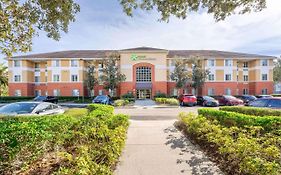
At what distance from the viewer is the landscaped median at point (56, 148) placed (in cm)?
370

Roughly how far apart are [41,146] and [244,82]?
164 ft

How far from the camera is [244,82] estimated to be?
1844 inches

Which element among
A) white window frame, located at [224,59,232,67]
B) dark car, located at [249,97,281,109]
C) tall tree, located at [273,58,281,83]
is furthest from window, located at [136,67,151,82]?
tall tree, located at [273,58,281,83]

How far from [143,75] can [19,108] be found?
32979mm

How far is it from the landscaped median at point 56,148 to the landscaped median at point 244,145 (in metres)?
2.88

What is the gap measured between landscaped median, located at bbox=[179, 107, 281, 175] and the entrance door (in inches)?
1339

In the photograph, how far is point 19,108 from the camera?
10.4 metres

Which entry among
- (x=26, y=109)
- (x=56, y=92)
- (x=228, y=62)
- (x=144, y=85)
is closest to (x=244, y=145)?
(x=26, y=109)

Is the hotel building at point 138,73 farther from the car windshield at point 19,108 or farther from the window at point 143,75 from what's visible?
the car windshield at point 19,108

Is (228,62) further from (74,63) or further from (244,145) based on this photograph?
(244,145)

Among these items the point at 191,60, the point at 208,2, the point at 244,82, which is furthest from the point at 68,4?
the point at 244,82

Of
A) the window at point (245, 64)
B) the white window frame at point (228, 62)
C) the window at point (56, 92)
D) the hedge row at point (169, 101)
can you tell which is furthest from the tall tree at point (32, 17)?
the window at point (245, 64)

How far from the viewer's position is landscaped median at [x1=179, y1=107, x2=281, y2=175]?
13.4ft

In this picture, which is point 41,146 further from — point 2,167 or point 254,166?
point 254,166
